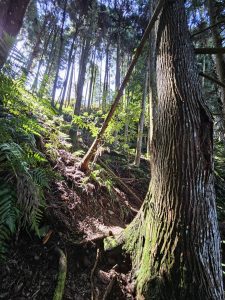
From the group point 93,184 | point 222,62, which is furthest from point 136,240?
point 222,62

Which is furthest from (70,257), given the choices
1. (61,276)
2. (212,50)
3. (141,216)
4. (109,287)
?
(212,50)

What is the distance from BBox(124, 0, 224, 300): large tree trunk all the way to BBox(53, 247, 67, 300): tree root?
2.29ft

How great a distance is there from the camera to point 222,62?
3895 mm

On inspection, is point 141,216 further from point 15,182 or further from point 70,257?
point 15,182

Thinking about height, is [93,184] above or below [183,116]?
below

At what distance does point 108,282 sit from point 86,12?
49.3ft

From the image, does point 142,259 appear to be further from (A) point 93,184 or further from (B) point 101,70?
(B) point 101,70

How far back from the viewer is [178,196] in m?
2.04

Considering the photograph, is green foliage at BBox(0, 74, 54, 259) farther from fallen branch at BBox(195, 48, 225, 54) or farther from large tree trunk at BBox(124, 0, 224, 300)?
fallen branch at BBox(195, 48, 225, 54)

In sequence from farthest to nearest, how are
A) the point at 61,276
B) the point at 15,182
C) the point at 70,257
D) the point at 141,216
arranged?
the point at 141,216 < the point at 70,257 < the point at 15,182 < the point at 61,276

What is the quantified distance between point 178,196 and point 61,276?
131 centimetres

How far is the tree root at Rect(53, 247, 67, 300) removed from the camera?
72.7 inches

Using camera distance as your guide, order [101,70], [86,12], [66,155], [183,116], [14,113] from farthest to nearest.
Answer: [101,70] → [86,12] → [66,155] → [14,113] → [183,116]

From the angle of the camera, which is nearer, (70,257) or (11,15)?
(70,257)
